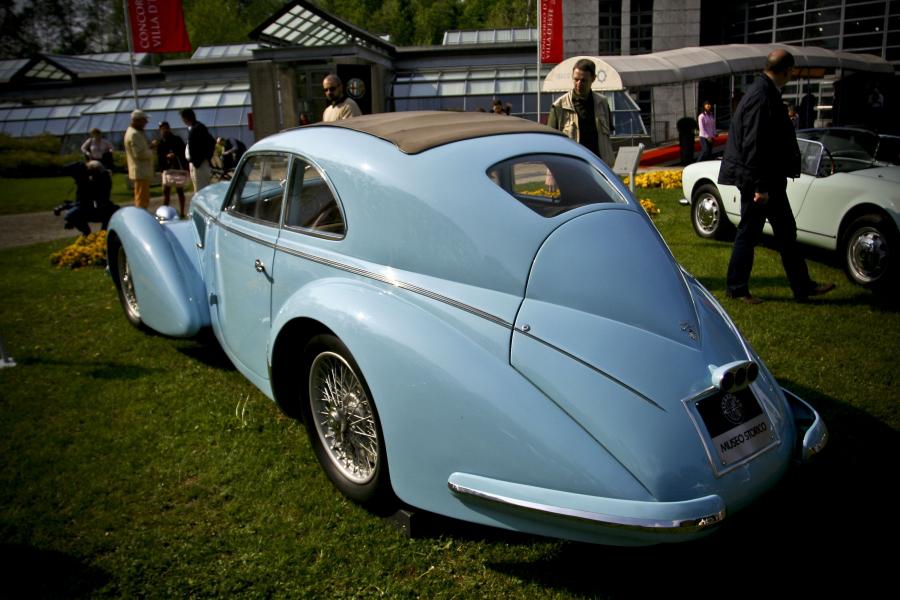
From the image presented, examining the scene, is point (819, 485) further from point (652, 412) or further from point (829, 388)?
point (652, 412)

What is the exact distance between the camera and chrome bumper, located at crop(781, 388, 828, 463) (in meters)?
2.52

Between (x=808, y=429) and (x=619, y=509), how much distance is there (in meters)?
1.07

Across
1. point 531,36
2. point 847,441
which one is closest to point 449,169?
point 847,441

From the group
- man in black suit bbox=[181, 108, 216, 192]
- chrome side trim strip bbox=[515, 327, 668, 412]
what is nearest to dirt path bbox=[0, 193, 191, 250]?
man in black suit bbox=[181, 108, 216, 192]

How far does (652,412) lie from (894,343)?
384 cm

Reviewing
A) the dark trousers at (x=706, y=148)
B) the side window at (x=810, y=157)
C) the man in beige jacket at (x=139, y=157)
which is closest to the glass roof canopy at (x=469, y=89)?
the dark trousers at (x=706, y=148)

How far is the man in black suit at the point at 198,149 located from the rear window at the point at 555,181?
8.71 m

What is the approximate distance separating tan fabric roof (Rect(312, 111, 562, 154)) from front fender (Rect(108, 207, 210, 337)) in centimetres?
159

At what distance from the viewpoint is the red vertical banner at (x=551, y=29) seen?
1767 centimetres

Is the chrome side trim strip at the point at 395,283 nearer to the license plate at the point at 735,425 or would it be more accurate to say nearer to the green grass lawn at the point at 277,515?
the green grass lawn at the point at 277,515

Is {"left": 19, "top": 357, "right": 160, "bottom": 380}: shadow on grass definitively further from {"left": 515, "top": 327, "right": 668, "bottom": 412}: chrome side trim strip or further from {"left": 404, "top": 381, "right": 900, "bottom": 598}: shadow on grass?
{"left": 515, "top": 327, "right": 668, "bottom": 412}: chrome side trim strip

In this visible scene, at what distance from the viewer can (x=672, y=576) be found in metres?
2.57

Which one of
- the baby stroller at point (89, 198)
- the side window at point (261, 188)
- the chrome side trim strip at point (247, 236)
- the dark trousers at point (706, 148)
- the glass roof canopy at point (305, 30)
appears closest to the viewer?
the chrome side trim strip at point (247, 236)

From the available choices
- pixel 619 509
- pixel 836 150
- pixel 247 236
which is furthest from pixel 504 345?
pixel 836 150
